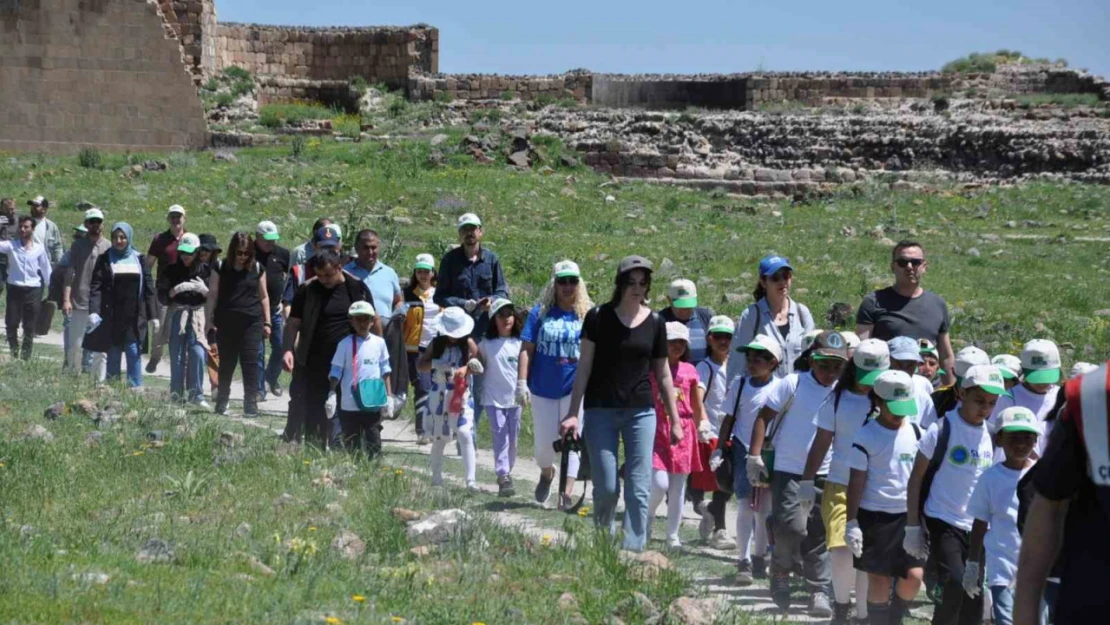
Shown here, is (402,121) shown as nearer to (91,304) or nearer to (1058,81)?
(1058,81)

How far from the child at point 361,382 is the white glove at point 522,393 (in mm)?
838

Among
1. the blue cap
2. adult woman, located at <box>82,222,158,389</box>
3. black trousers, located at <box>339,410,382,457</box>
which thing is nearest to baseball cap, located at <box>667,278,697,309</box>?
the blue cap

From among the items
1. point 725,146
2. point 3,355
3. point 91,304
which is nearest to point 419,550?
point 91,304

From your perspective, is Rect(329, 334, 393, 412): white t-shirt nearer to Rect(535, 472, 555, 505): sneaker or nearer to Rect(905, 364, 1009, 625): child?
Rect(535, 472, 555, 505): sneaker

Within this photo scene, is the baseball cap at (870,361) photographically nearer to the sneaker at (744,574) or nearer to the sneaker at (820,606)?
the sneaker at (820,606)

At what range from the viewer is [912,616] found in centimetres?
818

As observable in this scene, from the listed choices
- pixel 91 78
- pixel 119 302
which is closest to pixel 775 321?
pixel 119 302

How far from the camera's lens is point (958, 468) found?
23.4 feet

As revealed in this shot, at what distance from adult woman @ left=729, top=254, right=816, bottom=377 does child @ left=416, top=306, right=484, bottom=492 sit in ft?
5.75

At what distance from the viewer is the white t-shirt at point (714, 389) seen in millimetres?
9781

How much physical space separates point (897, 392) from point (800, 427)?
3.16 ft

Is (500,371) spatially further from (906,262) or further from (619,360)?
(906,262)

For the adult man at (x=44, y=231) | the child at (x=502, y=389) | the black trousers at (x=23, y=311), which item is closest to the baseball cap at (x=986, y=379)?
the child at (x=502, y=389)

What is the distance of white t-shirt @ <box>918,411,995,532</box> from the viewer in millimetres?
7129
